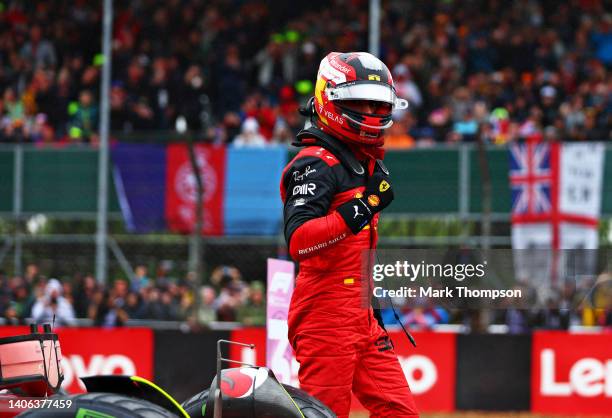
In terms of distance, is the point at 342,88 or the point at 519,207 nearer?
the point at 342,88

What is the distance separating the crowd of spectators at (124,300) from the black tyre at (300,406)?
24.2 ft

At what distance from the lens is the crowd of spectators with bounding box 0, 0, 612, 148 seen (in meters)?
15.1

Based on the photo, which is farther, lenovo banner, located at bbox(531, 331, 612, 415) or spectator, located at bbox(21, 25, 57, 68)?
spectator, located at bbox(21, 25, 57, 68)

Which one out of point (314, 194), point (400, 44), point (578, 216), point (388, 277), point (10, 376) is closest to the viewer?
point (10, 376)

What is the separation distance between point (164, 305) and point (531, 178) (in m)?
3.88

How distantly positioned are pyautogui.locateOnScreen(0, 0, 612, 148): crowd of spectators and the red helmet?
27.8ft

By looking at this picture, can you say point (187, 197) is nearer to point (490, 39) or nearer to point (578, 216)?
point (578, 216)

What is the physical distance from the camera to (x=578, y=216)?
12.3m

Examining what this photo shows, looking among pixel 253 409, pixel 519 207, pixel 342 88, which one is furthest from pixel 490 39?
pixel 253 409

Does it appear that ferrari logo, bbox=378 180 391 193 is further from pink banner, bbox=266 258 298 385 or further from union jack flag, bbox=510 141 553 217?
union jack flag, bbox=510 141 553 217

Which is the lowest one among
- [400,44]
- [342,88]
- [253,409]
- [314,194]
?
[253,409]

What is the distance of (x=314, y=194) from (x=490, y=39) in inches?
501

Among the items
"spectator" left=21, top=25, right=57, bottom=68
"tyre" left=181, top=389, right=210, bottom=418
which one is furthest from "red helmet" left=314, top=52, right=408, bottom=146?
"spectator" left=21, top=25, right=57, bottom=68
